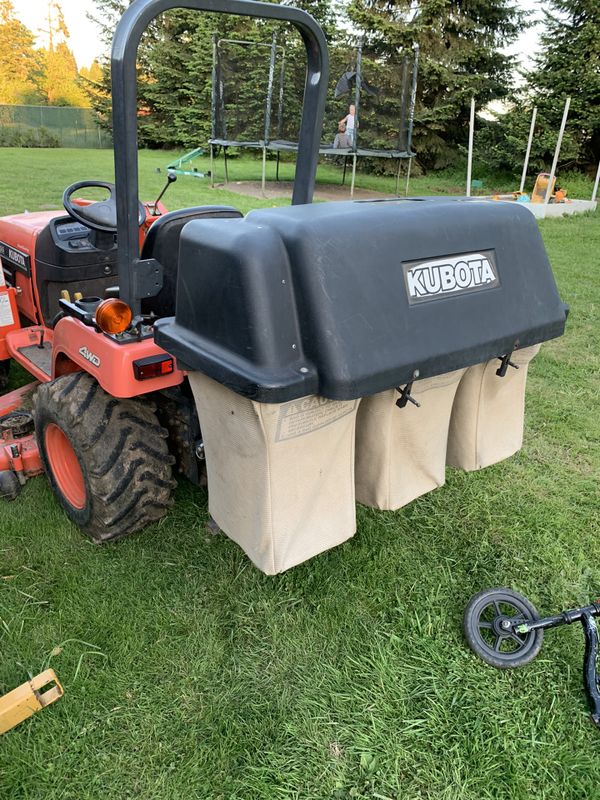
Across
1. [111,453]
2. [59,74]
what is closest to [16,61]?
[59,74]

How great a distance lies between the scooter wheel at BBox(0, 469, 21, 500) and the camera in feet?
8.84

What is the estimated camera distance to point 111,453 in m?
2.19

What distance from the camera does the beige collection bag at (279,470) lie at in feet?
5.06

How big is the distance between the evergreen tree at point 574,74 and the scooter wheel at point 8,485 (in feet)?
49.7

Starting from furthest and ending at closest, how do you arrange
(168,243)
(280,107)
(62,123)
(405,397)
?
(62,123), (280,107), (168,243), (405,397)

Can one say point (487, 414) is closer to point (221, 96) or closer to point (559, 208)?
point (559, 208)

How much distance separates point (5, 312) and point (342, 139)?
1065 cm

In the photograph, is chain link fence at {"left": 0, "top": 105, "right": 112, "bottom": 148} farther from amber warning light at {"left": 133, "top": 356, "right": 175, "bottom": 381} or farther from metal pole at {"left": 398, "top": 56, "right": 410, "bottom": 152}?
amber warning light at {"left": 133, "top": 356, "right": 175, "bottom": 381}

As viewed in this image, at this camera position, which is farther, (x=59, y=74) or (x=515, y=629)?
(x=59, y=74)

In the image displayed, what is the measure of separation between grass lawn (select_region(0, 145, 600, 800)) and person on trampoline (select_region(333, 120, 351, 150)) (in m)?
10.9

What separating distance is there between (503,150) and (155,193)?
881 cm

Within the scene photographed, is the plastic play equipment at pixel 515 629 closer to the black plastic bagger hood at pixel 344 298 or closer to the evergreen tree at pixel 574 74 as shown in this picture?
the black plastic bagger hood at pixel 344 298

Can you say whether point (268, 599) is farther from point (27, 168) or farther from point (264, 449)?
point (27, 168)

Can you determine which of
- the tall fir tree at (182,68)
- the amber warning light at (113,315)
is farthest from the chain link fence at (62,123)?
the amber warning light at (113,315)
